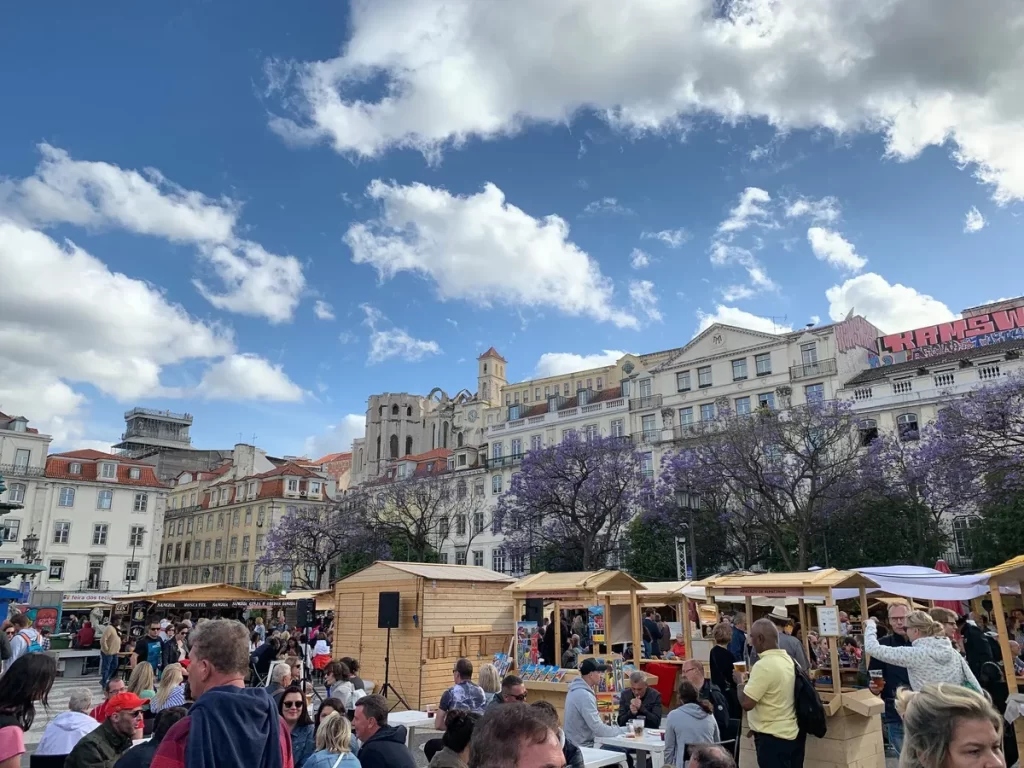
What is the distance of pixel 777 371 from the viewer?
42.0 m

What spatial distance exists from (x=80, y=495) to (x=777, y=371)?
161 ft

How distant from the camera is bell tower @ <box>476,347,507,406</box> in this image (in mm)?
85250

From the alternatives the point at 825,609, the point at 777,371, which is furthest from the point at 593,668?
the point at 777,371

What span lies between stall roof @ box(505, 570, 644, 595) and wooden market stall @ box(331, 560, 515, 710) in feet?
5.20

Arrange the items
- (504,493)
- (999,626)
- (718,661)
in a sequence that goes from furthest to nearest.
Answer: (504,493), (718,661), (999,626)

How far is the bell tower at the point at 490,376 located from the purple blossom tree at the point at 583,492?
146 ft

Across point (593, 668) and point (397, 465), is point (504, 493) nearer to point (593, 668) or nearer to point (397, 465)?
point (397, 465)

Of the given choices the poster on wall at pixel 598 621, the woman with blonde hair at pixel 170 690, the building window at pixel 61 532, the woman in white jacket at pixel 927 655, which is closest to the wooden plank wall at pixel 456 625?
the poster on wall at pixel 598 621

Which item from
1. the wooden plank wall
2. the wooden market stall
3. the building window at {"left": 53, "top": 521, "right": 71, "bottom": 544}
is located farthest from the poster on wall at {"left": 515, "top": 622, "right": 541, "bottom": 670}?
the building window at {"left": 53, "top": 521, "right": 71, "bottom": 544}

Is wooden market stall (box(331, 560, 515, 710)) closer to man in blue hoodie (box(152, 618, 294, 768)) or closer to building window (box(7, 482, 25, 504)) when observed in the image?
man in blue hoodie (box(152, 618, 294, 768))

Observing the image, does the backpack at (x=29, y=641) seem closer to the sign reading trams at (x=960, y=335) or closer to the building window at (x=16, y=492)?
the sign reading trams at (x=960, y=335)

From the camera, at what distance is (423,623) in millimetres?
15398

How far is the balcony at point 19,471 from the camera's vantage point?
167ft

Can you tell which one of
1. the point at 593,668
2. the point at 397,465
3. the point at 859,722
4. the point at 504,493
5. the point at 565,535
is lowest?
the point at 859,722
